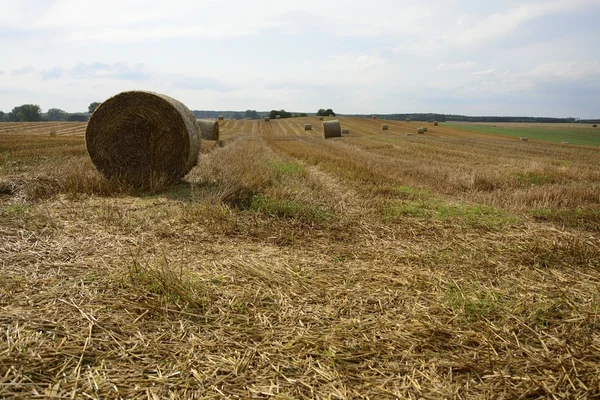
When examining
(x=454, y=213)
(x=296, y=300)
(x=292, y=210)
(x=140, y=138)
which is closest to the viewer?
(x=296, y=300)

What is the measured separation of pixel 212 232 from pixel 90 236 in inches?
55.6

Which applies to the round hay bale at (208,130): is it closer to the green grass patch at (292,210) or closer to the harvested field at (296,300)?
the harvested field at (296,300)

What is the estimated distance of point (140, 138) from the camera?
27.1 ft

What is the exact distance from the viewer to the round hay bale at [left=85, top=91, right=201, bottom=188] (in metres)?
8.03

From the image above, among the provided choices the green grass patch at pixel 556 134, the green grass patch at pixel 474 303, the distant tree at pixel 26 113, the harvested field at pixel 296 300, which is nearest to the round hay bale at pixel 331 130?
the green grass patch at pixel 556 134

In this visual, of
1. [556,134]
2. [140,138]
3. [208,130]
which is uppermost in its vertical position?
[556,134]

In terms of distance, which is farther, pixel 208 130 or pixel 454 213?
pixel 208 130

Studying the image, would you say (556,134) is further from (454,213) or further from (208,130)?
(454,213)

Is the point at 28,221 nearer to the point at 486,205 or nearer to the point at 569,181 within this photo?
the point at 486,205

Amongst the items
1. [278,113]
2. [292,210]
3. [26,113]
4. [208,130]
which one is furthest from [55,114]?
[292,210]

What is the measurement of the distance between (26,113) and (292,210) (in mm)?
87473

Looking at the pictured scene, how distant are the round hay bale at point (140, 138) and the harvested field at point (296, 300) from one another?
6.75 feet

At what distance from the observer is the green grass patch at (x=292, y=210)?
18.2ft

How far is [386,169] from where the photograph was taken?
10805 millimetres
